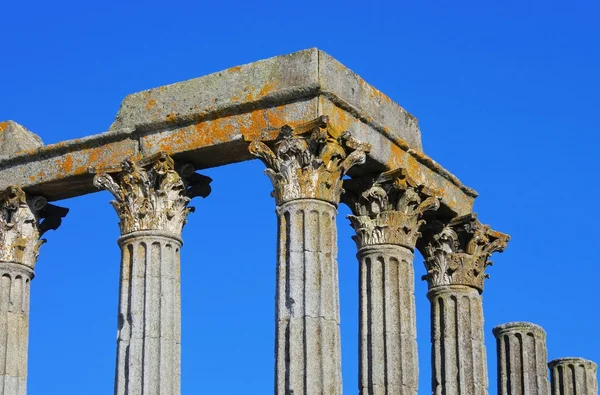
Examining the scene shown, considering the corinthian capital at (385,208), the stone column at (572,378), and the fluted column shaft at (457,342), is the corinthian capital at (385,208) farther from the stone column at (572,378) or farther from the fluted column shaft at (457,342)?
the stone column at (572,378)

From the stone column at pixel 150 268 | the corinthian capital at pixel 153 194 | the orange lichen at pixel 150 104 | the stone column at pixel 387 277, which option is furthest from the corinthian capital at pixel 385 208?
the orange lichen at pixel 150 104

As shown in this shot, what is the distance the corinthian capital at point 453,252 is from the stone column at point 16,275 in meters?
7.33

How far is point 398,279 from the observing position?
37500 millimetres

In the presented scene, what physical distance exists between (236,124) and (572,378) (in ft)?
38.4

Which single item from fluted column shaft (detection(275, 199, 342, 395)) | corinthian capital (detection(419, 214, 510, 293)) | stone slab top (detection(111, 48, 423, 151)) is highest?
stone slab top (detection(111, 48, 423, 151))

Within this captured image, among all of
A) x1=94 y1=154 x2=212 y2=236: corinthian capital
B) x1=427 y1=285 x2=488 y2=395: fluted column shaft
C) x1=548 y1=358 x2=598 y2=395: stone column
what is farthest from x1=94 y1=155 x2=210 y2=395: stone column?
x1=548 y1=358 x2=598 y2=395: stone column

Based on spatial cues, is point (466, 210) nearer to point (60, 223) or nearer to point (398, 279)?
point (398, 279)

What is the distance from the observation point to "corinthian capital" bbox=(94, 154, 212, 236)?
123ft

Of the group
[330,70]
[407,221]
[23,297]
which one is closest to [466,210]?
[407,221]

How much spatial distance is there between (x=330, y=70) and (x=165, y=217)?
13.4ft

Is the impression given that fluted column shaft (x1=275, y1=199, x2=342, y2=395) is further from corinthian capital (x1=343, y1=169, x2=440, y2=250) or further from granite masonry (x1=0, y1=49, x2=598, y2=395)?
corinthian capital (x1=343, y1=169, x2=440, y2=250)

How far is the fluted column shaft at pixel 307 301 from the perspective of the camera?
34.1 metres

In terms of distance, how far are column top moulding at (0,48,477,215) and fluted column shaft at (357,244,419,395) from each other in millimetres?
1568

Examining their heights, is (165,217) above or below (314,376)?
above
